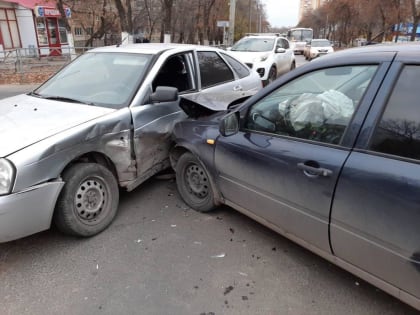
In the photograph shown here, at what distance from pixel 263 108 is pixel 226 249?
1254mm

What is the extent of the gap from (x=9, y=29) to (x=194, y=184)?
86.4ft

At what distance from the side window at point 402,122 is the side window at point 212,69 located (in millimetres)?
2849

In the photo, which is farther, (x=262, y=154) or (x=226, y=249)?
(x=226, y=249)

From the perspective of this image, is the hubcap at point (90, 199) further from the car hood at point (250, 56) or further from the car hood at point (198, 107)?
the car hood at point (250, 56)

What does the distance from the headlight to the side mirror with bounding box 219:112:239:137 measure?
167cm

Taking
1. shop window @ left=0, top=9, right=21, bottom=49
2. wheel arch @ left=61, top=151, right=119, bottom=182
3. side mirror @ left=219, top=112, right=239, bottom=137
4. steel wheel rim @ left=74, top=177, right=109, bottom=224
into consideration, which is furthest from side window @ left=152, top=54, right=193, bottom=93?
shop window @ left=0, top=9, right=21, bottom=49

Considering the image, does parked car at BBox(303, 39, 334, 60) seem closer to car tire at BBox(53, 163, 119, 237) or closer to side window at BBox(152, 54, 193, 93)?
side window at BBox(152, 54, 193, 93)

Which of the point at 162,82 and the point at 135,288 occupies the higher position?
the point at 162,82

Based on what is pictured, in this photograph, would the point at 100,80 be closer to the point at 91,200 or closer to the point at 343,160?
the point at 91,200

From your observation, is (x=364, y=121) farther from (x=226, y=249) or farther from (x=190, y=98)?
(x=190, y=98)

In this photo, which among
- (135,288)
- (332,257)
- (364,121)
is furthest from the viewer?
(135,288)

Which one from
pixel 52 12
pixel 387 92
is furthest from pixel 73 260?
pixel 52 12

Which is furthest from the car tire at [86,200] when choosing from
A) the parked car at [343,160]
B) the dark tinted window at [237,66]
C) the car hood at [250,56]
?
the car hood at [250,56]

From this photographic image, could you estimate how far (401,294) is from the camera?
1993 millimetres
